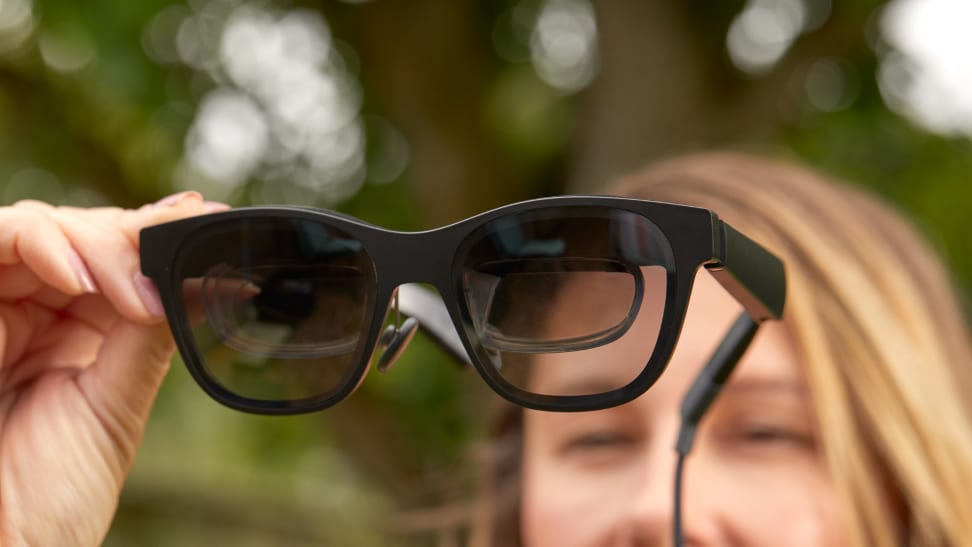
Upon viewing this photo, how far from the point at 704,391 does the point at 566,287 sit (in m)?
0.28

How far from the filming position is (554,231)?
0.79 metres

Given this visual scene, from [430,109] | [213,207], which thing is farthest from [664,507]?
[430,109]

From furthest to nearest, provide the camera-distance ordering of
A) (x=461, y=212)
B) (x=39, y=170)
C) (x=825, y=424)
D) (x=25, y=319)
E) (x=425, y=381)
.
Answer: (x=425, y=381) < (x=39, y=170) < (x=461, y=212) < (x=825, y=424) < (x=25, y=319)

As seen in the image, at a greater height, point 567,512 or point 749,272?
point 749,272

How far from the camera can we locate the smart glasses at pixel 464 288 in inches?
30.1

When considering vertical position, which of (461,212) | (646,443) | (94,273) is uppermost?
(461,212)

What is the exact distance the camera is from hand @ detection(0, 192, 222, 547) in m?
0.85

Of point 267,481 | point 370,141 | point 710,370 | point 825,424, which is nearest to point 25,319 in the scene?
point 710,370

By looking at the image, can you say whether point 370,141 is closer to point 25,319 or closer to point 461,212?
point 461,212

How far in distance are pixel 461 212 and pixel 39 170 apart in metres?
1.97

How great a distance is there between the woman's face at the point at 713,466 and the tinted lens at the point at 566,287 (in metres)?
0.35

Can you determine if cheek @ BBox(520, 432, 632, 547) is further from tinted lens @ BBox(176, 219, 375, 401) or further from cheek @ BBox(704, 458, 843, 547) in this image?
tinted lens @ BBox(176, 219, 375, 401)

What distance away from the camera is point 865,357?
125 centimetres

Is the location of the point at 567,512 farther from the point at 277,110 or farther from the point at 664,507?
the point at 277,110
